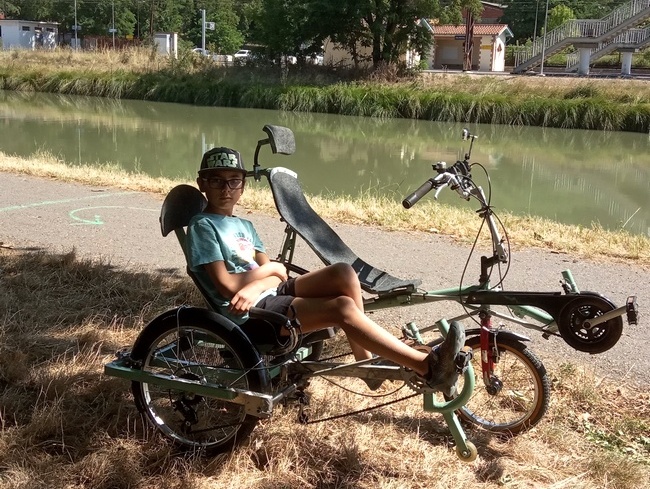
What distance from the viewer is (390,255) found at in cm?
650

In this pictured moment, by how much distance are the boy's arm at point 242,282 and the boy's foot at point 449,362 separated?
2.51ft

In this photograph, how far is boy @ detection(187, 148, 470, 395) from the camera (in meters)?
2.82

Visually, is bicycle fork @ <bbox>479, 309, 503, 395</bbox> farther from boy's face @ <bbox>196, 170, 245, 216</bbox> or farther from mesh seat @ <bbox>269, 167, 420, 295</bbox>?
boy's face @ <bbox>196, 170, 245, 216</bbox>

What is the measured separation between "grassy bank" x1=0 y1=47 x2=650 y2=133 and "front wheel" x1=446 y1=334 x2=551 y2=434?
22771mm

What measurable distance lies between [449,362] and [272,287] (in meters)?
0.84

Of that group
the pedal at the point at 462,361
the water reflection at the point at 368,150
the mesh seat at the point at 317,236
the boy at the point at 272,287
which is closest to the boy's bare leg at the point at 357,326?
the boy at the point at 272,287

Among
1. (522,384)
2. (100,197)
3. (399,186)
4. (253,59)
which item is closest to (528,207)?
(399,186)

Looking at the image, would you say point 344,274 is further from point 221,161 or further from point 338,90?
point 338,90

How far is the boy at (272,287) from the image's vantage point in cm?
282

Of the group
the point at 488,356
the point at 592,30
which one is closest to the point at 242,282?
the point at 488,356

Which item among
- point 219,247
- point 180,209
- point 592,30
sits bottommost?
point 219,247

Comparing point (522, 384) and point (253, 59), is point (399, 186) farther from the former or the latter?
point (253, 59)

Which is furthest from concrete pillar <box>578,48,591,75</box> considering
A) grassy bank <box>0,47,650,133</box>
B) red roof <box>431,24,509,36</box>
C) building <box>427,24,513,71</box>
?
red roof <box>431,24,509,36</box>

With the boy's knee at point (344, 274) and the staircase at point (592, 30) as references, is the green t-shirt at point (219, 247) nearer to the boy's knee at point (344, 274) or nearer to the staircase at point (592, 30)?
the boy's knee at point (344, 274)
